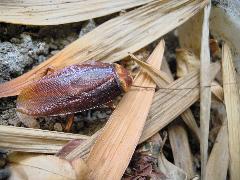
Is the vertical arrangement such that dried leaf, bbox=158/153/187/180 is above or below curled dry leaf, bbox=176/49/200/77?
below

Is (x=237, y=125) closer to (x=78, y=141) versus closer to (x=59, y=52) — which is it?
(x=78, y=141)

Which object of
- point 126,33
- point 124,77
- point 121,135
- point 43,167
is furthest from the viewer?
point 126,33

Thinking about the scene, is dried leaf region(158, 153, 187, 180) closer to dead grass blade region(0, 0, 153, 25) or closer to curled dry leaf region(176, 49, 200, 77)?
curled dry leaf region(176, 49, 200, 77)

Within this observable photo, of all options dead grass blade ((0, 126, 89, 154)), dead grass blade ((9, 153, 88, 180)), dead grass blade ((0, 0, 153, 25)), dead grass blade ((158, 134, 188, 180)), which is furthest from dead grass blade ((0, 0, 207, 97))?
dead grass blade ((158, 134, 188, 180))

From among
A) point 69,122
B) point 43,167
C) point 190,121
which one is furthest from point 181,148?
point 43,167

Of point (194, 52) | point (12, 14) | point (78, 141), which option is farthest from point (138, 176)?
point (12, 14)

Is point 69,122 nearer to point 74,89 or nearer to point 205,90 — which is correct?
point 74,89
